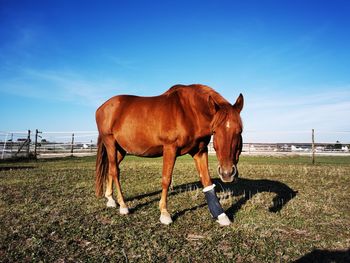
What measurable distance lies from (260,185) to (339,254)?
5.59m

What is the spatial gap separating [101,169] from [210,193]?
3.23 metres

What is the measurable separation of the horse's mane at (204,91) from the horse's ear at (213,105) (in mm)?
103

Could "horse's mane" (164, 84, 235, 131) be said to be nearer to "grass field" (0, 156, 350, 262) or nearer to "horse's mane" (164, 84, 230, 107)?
"horse's mane" (164, 84, 230, 107)

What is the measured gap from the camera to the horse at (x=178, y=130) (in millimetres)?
4332

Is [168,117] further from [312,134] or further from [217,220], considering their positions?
[312,134]

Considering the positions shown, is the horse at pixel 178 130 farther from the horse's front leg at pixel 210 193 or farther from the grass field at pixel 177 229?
the grass field at pixel 177 229

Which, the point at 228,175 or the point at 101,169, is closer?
the point at 228,175

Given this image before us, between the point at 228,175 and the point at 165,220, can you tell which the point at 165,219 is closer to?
the point at 165,220

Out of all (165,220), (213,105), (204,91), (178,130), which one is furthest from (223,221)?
(204,91)

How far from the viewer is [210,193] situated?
203 inches

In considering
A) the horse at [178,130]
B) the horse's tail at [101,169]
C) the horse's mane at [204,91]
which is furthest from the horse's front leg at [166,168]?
the horse's tail at [101,169]

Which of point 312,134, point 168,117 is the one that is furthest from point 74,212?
point 312,134

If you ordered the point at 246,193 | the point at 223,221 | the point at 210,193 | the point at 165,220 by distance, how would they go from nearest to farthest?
the point at 223,221 < the point at 165,220 < the point at 210,193 < the point at 246,193

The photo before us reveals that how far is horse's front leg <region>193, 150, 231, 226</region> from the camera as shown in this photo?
4.83 meters
